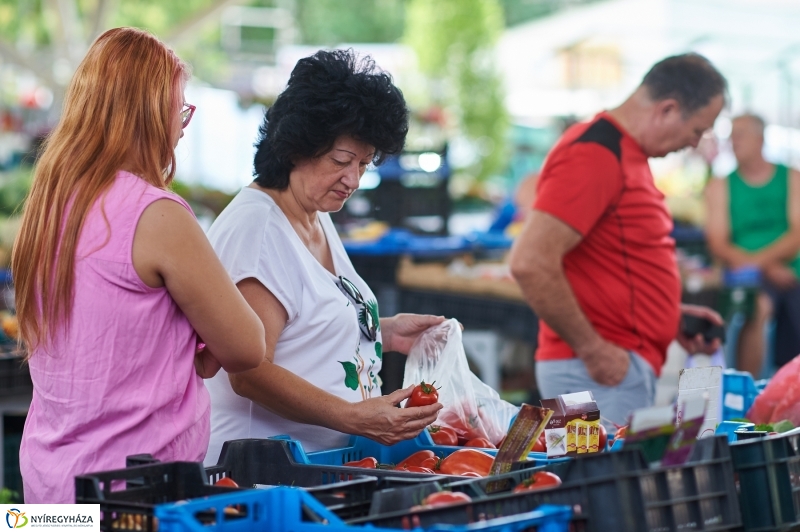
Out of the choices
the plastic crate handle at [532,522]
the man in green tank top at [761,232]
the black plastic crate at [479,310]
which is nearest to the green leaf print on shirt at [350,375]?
the plastic crate handle at [532,522]

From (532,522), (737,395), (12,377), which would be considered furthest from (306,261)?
(12,377)

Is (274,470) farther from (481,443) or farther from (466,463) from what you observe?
(481,443)

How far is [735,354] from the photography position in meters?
6.89

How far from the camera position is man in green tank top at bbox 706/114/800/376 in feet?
21.7

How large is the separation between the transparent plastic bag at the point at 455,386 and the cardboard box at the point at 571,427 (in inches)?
20.2

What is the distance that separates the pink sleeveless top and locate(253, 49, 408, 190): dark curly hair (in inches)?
24.2

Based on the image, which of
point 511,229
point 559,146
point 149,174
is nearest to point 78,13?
point 511,229

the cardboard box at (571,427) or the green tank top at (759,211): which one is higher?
the green tank top at (759,211)

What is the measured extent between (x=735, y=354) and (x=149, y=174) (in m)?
5.63

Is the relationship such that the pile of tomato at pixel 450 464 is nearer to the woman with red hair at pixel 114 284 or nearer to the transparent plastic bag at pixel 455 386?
the transparent plastic bag at pixel 455 386

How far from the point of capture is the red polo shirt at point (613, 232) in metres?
3.33

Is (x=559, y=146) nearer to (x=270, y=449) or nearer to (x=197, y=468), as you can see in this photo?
(x=270, y=449)

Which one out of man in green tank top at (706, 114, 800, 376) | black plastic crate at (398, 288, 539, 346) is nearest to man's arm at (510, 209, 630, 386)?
black plastic crate at (398, 288, 539, 346)

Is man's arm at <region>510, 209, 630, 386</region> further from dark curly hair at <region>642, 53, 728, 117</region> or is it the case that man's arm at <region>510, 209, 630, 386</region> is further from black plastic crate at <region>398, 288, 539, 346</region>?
black plastic crate at <region>398, 288, 539, 346</region>
